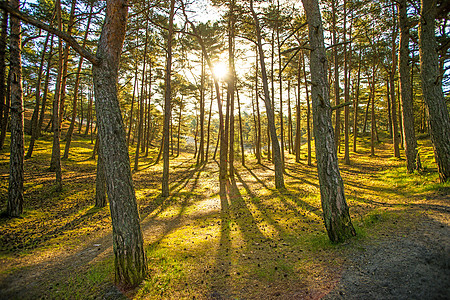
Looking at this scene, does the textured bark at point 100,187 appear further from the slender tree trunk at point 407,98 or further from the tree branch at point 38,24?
the slender tree trunk at point 407,98

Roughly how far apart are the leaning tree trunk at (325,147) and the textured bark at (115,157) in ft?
13.6

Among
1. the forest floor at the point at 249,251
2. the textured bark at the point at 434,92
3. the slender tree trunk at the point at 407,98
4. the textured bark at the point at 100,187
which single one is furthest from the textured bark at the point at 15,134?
the slender tree trunk at the point at 407,98

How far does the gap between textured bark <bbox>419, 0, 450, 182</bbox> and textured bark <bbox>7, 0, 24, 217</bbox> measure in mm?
14639

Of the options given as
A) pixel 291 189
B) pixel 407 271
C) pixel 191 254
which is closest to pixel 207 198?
pixel 291 189

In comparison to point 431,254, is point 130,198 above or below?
above

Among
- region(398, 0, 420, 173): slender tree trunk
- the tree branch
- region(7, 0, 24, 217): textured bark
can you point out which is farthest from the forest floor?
the tree branch

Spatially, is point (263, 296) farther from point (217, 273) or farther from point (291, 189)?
point (291, 189)

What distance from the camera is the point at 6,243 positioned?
568 cm

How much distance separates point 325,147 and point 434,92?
6011mm

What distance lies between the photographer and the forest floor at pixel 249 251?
11.0 ft

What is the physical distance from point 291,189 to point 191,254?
8024mm

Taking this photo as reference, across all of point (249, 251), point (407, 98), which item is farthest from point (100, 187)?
point (407, 98)

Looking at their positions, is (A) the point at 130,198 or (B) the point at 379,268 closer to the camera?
(B) the point at 379,268

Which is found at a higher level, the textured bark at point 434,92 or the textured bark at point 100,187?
the textured bark at point 434,92
